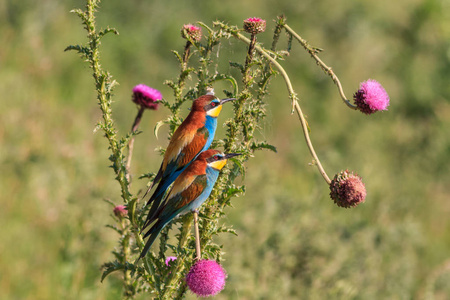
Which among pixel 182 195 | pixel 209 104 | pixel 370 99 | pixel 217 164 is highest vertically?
pixel 370 99

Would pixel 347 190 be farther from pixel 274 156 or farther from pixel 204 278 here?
pixel 274 156

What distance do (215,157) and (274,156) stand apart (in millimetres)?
9071

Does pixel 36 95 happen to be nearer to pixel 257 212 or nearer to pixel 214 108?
pixel 257 212

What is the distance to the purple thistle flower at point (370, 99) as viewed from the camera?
1.78m

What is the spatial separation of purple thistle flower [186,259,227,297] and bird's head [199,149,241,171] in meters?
0.31

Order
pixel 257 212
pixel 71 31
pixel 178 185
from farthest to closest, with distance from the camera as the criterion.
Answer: pixel 71 31 < pixel 257 212 < pixel 178 185

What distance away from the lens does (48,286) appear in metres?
4.25

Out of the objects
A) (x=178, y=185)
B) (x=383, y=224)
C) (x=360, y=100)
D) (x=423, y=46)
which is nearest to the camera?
(x=178, y=185)

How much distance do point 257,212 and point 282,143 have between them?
7291 millimetres

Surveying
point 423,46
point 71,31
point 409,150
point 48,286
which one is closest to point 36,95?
point 71,31

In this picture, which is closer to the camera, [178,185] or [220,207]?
[178,185]

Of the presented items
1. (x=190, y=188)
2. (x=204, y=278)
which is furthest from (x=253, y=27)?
(x=204, y=278)

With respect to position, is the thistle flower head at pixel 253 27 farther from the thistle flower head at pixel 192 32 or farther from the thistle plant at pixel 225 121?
the thistle flower head at pixel 192 32

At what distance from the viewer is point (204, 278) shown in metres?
1.65
